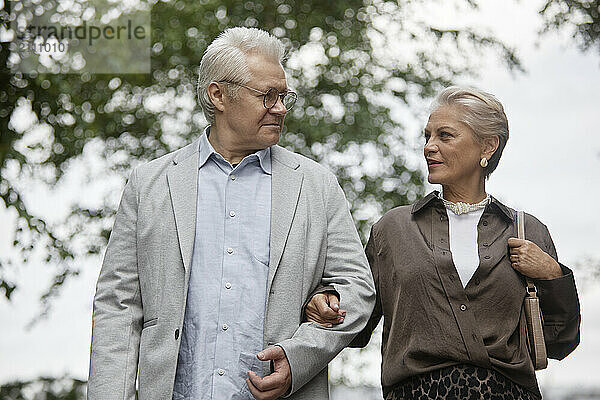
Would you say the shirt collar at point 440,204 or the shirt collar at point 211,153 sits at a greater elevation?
the shirt collar at point 211,153

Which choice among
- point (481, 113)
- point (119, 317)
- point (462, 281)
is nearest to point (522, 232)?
point (462, 281)

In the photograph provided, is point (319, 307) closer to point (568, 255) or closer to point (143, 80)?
point (568, 255)

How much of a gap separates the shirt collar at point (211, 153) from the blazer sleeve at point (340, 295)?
171mm

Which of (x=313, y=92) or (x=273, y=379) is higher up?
(x=313, y=92)

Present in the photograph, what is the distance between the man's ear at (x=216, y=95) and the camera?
8.00 ft

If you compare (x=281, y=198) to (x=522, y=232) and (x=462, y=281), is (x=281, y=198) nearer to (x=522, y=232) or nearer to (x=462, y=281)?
(x=462, y=281)

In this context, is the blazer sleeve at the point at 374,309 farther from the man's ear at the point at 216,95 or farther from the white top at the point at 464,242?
the man's ear at the point at 216,95

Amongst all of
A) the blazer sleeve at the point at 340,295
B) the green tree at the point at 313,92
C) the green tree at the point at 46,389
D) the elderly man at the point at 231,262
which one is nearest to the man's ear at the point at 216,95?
the elderly man at the point at 231,262

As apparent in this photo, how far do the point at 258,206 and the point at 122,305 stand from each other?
1.42 ft

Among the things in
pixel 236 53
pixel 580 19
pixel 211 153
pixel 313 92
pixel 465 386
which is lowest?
pixel 465 386

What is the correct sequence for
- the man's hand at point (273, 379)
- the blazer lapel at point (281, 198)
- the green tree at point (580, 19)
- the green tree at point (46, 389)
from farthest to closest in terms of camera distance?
the green tree at point (46, 389), the green tree at point (580, 19), the blazer lapel at point (281, 198), the man's hand at point (273, 379)

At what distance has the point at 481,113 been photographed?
8.40 ft

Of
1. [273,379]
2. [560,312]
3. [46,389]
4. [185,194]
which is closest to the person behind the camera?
[273,379]

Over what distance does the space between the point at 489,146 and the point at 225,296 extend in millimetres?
916
